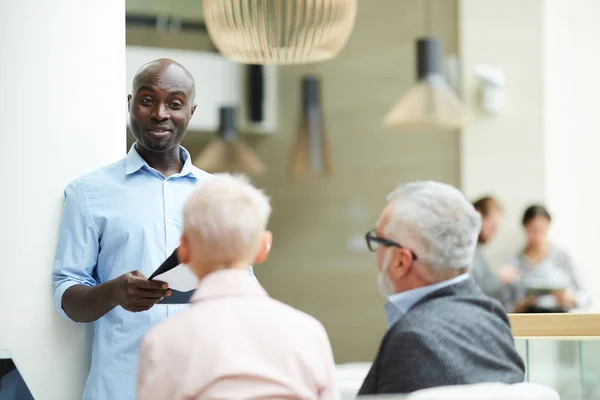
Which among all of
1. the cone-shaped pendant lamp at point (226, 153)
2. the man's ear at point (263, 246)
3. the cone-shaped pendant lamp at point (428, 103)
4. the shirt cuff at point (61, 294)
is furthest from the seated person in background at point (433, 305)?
the cone-shaped pendant lamp at point (226, 153)

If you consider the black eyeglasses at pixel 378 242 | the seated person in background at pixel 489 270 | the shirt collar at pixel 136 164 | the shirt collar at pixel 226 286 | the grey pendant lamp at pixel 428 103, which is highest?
the grey pendant lamp at pixel 428 103

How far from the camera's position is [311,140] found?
8.34 metres

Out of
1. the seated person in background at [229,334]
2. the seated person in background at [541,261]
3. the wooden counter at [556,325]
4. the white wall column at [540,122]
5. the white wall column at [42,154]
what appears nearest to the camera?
the seated person in background at [229,334]

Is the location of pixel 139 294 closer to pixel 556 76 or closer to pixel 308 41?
pixel 308 41

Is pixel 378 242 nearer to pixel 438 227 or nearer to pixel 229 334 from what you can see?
pixel 438 227

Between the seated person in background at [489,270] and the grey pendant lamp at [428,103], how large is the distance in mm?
674

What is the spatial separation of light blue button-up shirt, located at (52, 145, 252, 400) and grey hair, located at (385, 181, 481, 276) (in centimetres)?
67

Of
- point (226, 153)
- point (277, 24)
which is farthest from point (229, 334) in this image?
point (226, 153)

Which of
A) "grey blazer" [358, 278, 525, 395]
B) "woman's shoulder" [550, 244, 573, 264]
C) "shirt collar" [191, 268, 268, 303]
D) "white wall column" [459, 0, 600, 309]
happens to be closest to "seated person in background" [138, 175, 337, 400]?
"shirt collar" [191, 268, 268, 303]

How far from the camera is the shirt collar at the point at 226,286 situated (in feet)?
5.92

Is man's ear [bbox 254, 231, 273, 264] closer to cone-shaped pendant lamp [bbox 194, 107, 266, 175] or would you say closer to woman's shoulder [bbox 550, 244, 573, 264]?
woman's shoulder [bbox 550, 244, 573, 264]

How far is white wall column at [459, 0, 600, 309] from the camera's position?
7816 millimetres

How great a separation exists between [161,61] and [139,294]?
2.20 ft

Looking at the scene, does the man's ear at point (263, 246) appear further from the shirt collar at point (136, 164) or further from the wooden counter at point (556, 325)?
the wooden counter at point (556, 325)
